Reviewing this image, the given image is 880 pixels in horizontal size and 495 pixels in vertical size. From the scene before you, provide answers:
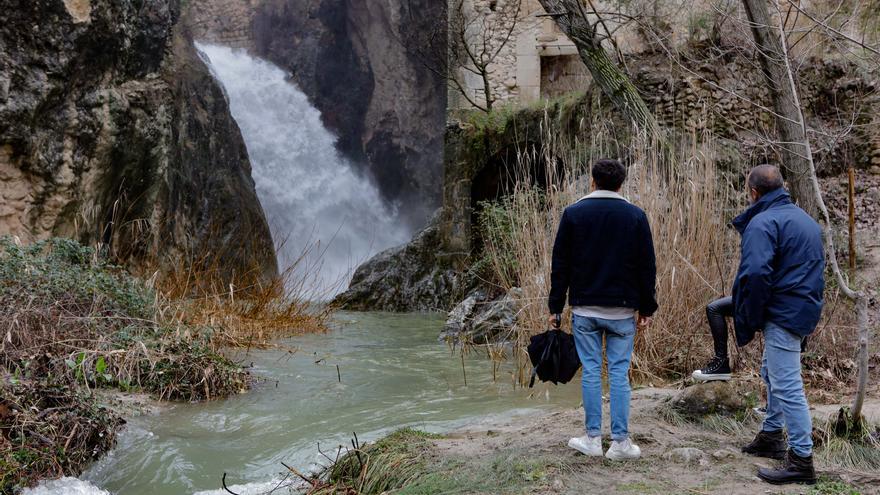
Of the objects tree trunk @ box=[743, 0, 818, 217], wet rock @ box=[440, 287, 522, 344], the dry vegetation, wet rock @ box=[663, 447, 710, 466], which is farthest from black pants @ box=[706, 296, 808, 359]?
tree trunk @ box=[743, 0, 818, 217]

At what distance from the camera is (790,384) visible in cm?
355

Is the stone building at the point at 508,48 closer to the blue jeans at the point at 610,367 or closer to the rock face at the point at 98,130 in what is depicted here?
the rock face at the point at 98,130

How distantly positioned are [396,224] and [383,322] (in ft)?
34.2

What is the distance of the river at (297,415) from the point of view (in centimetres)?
452

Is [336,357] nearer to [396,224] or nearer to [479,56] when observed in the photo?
[479,56]

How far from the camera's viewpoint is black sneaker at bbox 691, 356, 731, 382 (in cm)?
441

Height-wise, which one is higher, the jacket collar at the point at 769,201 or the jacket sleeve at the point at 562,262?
the jacket collar at the point at 769,201

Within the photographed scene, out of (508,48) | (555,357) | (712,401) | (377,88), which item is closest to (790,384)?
(712,401)

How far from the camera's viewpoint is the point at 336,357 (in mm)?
8328

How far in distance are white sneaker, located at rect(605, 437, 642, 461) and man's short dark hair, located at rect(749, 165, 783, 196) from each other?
133cm

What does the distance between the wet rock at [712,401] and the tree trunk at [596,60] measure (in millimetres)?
5606

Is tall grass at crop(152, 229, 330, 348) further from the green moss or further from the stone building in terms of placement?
the stone building

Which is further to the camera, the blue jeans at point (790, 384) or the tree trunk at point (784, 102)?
the tree trunk at point (784, 102)

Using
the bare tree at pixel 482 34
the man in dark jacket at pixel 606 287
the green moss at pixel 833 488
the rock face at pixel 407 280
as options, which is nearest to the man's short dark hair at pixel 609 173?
the man in dark jacket at pixel 606 287
